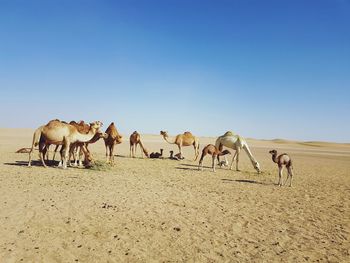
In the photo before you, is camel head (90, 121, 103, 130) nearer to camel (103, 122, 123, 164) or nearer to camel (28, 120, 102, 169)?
camel (28, 120, 102, 169)

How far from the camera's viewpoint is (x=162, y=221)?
26.9ft

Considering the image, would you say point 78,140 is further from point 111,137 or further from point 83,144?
point 111,137

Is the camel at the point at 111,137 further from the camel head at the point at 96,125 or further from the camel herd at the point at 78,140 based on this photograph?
the camel head at the point at 96,125

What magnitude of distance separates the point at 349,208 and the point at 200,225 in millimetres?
5619

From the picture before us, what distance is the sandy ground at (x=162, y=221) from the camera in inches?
250

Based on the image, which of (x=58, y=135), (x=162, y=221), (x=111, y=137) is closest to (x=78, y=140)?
(x=58, y=135)

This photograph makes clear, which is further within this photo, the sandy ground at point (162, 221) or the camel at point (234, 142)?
the camel at point (234, 142)

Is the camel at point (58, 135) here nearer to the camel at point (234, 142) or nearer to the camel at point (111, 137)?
the camel at point (111, 137)

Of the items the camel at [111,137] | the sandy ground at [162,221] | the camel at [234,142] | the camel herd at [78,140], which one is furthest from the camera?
the camel at [234,142]

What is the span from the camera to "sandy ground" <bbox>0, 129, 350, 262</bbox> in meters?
6.35

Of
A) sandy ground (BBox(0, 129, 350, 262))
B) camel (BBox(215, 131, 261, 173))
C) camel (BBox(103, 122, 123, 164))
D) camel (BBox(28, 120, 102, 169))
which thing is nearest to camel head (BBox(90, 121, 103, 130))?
camel (BBox(28, 120, 102, 169))

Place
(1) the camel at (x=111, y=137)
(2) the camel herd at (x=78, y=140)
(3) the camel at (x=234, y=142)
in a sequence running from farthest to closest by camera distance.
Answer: (3) the camel at (x=234, y=142) → (1) the camel at (x=111, y=137) → (2) the camel herd at (x=78, y=140)

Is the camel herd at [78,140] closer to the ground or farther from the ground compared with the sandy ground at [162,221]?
farther from the ground

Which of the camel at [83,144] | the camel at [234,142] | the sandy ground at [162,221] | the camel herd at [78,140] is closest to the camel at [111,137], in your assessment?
the camel herd at [78,140]
